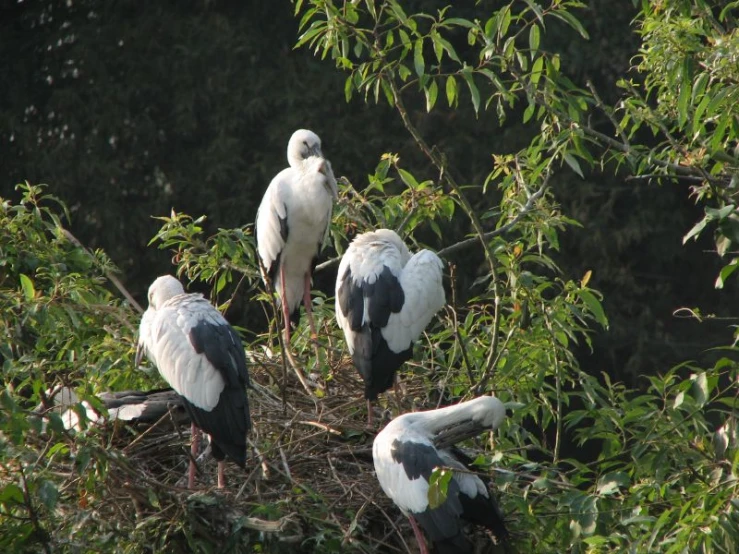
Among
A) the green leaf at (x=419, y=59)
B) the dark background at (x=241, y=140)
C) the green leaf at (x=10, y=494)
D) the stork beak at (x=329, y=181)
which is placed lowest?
the dark background at (x=241, y=140)

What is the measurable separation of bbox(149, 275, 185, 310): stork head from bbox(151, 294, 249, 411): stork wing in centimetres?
30

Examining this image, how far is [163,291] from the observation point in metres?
5.98

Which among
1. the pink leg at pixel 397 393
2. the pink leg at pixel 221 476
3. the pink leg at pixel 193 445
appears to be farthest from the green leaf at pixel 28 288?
the pink leg at pixel 397 393

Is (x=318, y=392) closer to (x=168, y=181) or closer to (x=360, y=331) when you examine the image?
(x=360, y=331)

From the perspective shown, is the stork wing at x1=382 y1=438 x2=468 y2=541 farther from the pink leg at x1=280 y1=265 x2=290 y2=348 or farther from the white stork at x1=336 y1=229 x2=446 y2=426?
the pink leg at x1=280 y1=265 x2=290 y2=348

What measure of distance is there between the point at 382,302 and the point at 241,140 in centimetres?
688

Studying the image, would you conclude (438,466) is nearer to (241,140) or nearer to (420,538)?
(420,538)

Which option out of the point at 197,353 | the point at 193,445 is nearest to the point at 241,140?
the point at 193,445

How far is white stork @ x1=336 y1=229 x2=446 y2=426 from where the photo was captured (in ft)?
19.0

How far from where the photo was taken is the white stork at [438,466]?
501cm

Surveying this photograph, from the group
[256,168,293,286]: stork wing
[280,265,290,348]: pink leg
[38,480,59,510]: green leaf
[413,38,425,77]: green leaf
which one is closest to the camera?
[38,480,59,510]: green leaf

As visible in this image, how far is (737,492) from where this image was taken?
4.12m

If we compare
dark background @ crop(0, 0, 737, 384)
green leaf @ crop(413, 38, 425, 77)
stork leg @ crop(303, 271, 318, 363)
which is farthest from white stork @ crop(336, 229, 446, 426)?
dark background @ crop(0, 0, 737, 384)

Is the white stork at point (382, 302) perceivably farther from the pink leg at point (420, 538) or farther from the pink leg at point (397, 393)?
the pink leg at point (420, 538)
